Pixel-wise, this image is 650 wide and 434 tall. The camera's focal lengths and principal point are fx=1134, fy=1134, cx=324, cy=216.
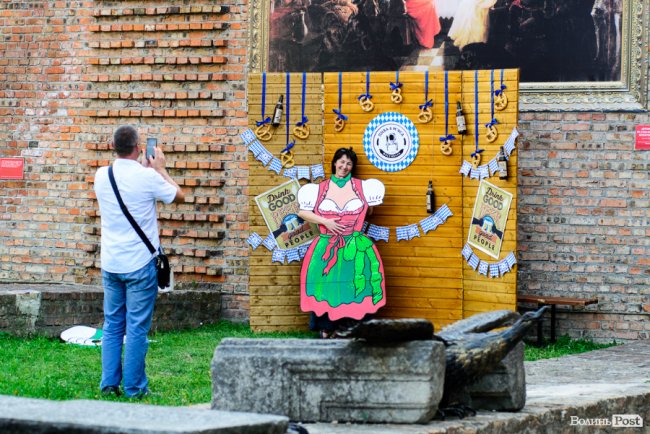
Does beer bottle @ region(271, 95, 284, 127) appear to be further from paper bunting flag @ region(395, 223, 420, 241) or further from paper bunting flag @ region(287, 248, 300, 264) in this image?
paper bunting flag @ region(395, 223, 420, 241)

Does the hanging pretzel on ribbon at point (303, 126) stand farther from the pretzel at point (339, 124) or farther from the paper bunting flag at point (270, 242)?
the paper bunting flag at point (270, 242)

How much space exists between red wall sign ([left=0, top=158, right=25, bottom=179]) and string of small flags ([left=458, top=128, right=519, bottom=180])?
16.8ft

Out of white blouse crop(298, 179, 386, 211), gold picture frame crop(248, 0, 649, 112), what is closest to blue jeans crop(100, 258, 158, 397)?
white blouse crop(298, 179, 386, 211)

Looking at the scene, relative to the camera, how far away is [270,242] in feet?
37.9

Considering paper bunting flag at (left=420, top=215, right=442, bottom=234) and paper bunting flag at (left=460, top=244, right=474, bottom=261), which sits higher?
paper bunting flag at (left=420, top=215, right=442, bottom=234)

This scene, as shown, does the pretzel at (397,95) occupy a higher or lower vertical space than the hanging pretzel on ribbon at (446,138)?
higher

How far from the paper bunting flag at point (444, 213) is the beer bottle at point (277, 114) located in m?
1.88

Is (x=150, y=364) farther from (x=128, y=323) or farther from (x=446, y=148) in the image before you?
(x=446, y=148)

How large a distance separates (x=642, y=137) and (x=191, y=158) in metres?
4.71

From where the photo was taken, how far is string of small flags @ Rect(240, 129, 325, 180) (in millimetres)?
11477

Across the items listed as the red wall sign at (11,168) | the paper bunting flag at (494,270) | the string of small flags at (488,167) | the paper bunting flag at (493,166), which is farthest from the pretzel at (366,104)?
the red wall sign at (11,168)

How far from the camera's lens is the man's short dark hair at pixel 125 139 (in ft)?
23.7

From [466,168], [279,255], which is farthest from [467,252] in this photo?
[279,255]

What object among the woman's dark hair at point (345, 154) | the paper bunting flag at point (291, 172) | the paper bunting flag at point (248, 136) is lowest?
the paper bunting flag at point (291, 172)
